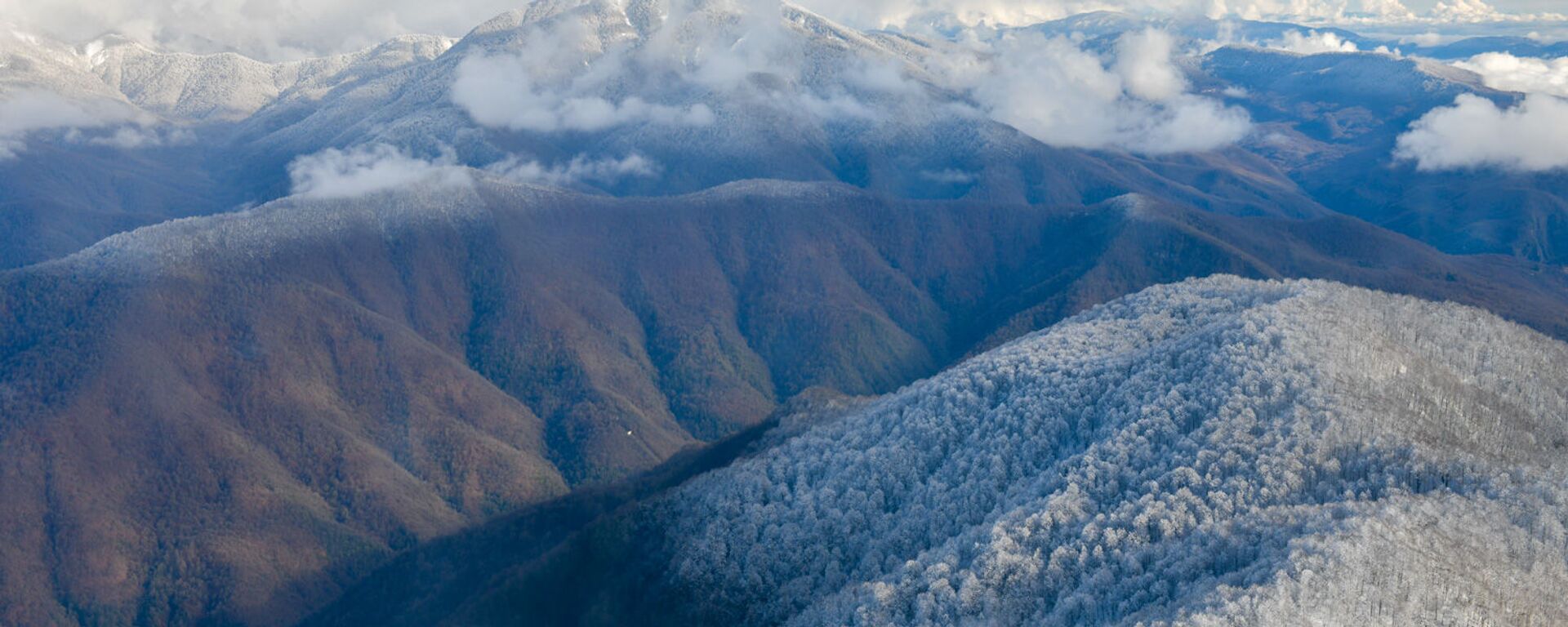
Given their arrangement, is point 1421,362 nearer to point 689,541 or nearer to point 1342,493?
point 1342,493

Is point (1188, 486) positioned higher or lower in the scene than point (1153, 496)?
higher

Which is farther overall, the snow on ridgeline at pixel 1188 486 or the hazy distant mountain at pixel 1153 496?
the hazy distant mountain at pixel 1153 496

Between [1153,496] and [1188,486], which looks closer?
[1153,496]

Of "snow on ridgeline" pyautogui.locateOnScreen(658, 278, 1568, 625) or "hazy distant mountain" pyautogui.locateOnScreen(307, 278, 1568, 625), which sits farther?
"hazy distant mountain" pyautogui.locateOnScreen(307, 278, 1568, 625)
